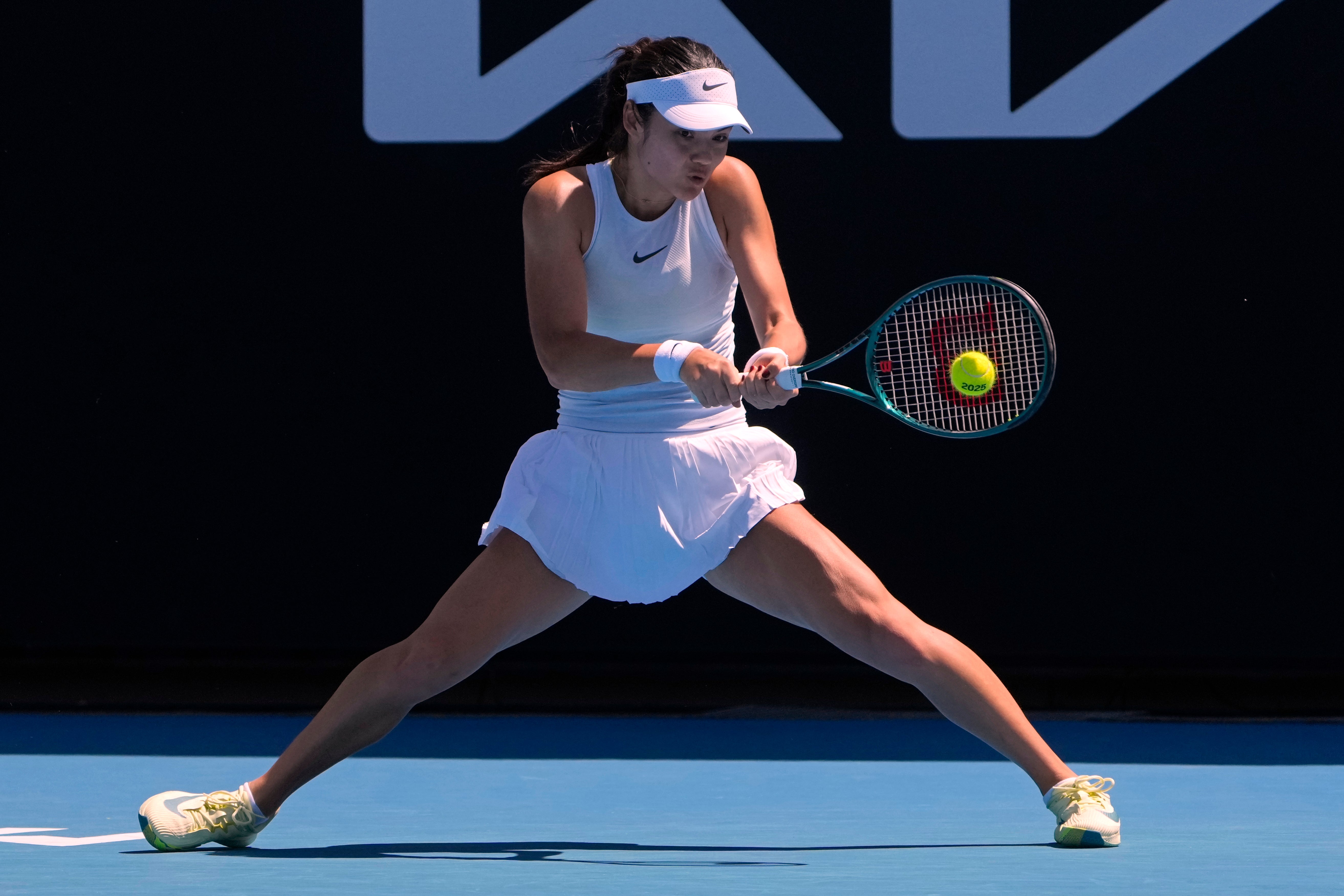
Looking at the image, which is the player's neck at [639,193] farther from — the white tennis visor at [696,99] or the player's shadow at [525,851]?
the player's shadow at [525,851]

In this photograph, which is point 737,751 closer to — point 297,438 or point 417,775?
point 417,775

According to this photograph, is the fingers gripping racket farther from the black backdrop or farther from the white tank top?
the black backdrop

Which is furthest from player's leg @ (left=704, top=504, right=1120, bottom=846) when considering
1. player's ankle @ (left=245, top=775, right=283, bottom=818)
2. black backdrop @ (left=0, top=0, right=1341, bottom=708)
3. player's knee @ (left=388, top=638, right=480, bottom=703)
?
black backdrop @ (left=0, top=0, right=1341, bottom=708)

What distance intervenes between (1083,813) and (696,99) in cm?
136

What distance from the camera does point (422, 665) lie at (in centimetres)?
309

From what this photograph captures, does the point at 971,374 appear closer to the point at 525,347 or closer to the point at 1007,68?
the point at 1007,68

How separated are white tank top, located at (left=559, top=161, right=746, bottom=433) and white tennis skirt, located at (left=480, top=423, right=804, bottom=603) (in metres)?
0.04

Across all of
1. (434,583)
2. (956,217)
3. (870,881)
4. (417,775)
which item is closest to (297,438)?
(434,583)

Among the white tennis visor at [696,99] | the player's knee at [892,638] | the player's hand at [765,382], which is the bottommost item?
the player's knee at [892,638]

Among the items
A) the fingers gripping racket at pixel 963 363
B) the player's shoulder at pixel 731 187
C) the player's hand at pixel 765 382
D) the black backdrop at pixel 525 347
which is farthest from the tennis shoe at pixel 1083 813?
the black backdrop at pixel 525 347

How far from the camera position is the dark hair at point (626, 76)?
306 centimetres

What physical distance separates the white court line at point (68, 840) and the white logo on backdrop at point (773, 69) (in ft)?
7.43

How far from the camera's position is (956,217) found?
4.90 m

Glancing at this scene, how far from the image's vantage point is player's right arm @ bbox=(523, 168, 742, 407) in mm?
2990
